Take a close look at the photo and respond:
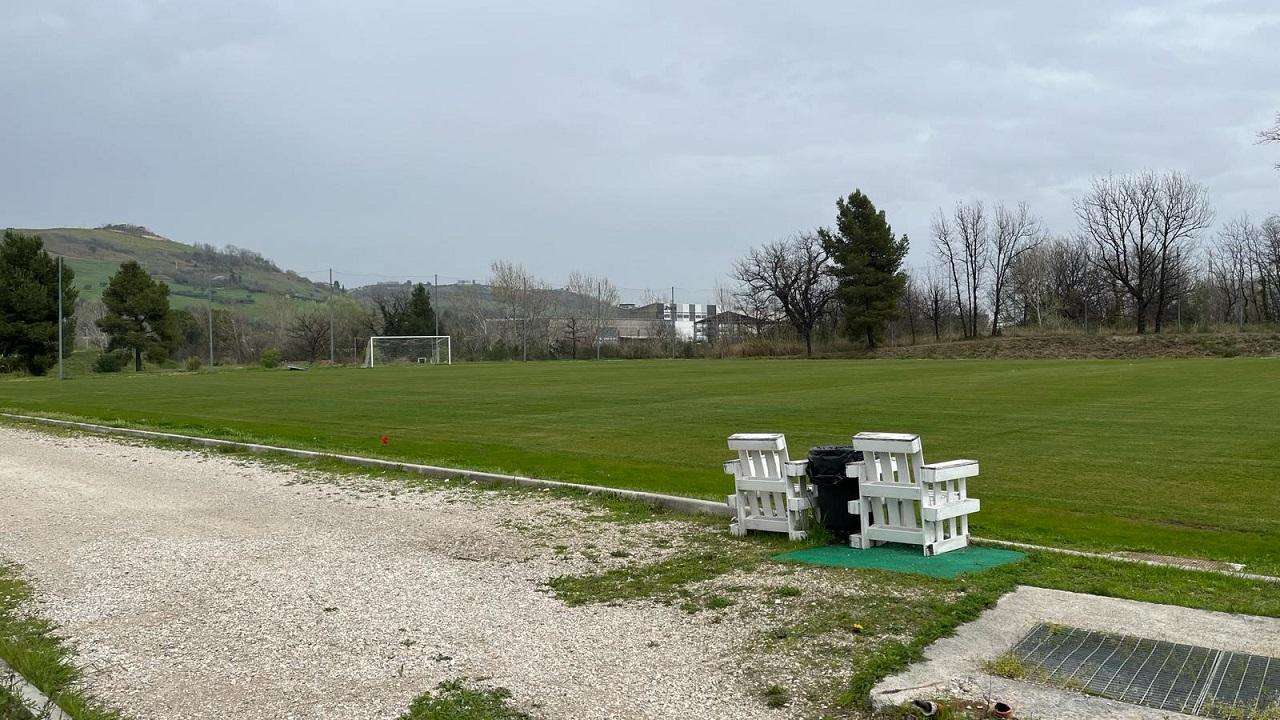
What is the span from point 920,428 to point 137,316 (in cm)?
5486

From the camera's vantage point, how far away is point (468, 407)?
23.2 m

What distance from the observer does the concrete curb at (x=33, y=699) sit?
4227mm

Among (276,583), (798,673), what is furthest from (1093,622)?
(276,583)

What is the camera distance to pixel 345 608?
6070 mm

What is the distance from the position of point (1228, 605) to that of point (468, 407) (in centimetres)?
1916

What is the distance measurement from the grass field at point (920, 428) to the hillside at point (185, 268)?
45.0 meters

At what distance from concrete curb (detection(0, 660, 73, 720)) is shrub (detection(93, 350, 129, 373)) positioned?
2274 inches

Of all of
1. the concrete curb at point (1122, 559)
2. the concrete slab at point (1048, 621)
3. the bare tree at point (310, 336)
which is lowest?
the concrete curb at point (1122, 559)

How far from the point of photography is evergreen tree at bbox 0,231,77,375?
5359cm

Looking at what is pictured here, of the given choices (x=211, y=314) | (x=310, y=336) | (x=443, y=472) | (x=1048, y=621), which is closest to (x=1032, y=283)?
(x=310, y=336)

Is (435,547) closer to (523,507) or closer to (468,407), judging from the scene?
(523,507)

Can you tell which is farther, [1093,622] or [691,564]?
[691,564]

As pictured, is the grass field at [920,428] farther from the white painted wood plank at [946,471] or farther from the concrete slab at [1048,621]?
the concrete slab at [1048,621]

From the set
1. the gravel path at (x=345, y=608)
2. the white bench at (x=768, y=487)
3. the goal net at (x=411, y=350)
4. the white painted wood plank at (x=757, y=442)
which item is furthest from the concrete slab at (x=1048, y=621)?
the goal net at (x=411, y=350)
